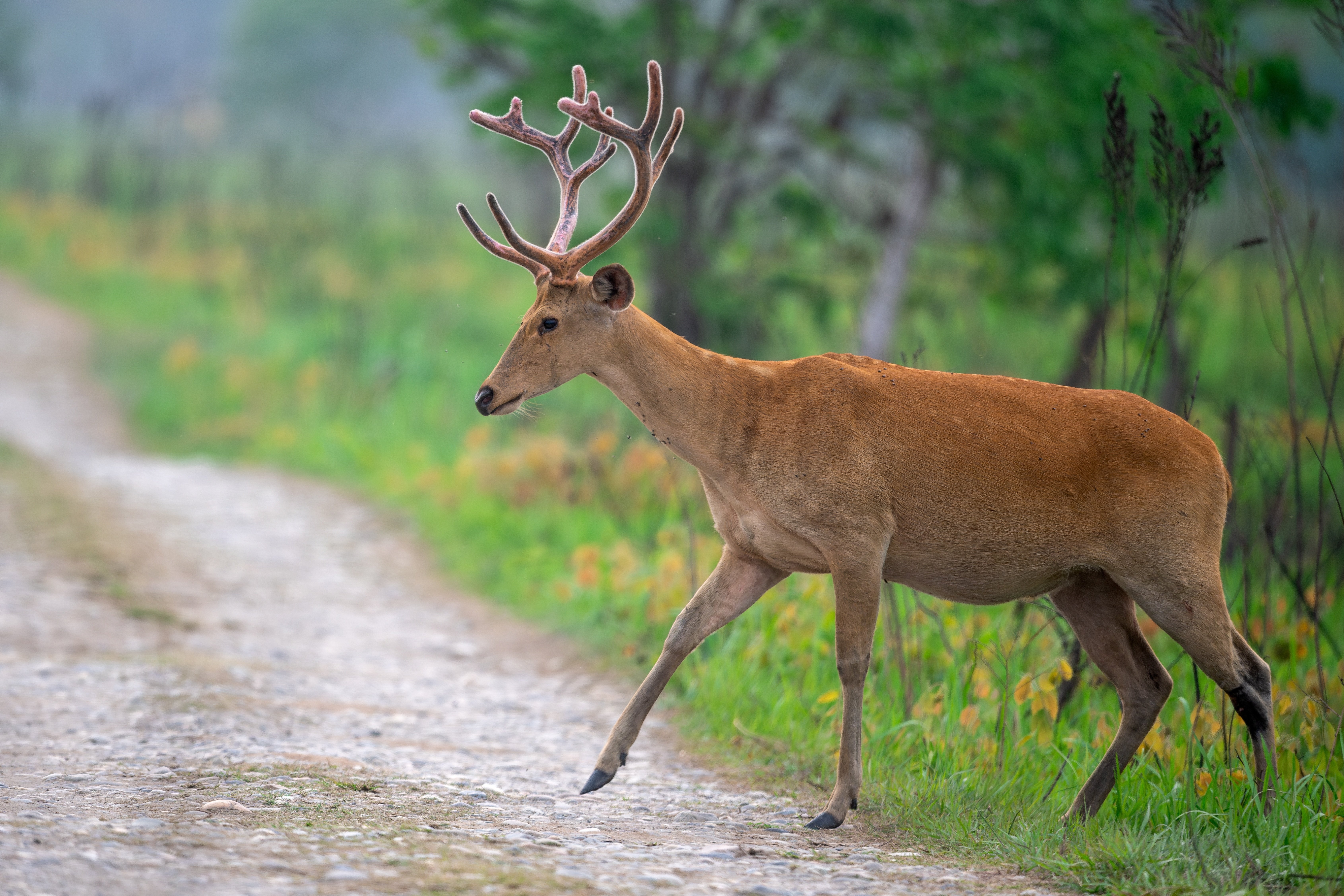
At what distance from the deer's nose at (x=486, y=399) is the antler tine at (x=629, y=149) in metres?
0.53

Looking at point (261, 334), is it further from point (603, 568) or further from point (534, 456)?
point (603, 568)

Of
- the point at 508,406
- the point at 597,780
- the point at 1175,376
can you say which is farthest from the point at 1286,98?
the point at 597,780

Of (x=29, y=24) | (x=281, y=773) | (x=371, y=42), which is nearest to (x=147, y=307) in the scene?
(x=281, y=773)

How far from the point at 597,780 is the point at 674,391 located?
1.57 metres

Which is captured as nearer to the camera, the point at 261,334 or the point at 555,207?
the point at 261,334

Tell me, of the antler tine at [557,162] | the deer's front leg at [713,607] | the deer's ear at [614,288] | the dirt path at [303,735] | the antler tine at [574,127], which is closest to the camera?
the dirt path at [303,735]

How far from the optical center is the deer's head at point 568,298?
195 inches

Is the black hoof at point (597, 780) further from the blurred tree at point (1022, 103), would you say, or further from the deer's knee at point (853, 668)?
the blurred tree at point (1022, 103)

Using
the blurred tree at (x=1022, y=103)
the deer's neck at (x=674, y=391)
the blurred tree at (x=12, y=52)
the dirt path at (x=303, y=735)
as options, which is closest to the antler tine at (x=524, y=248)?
the deer's neck at (x=674, y=391)

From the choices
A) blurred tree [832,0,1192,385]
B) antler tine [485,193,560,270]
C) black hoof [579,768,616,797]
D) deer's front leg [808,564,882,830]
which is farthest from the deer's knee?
blurred tree [832,0,1192,385]

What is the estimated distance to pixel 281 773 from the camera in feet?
16.0

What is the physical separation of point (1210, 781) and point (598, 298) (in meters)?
3.02

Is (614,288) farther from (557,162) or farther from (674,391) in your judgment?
(557,162)

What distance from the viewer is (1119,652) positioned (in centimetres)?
514
